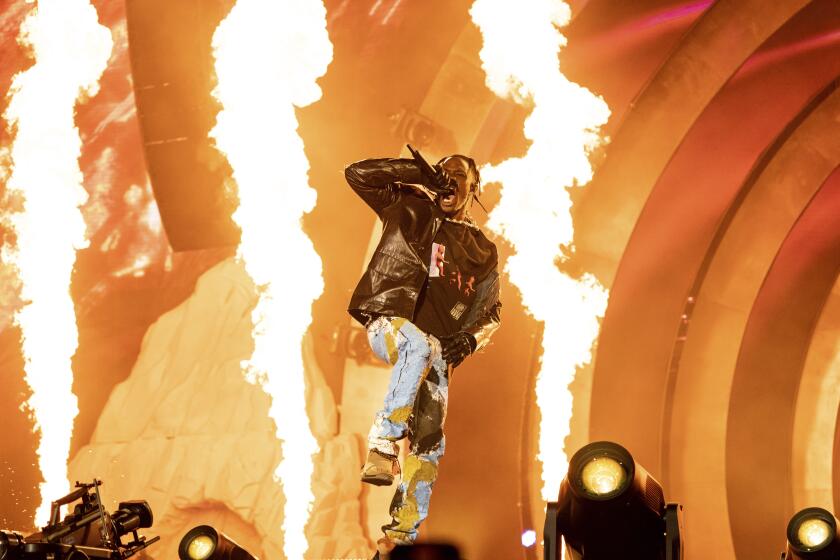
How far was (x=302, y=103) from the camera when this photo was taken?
21.6 feet

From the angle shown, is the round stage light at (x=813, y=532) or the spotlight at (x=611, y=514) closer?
the spotlight at (x=611, y=514)

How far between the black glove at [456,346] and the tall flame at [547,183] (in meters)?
3.13

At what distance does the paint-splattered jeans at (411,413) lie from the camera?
11.8 feet

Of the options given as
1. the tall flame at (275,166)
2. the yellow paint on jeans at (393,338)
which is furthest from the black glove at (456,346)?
the tall flame at (275,166)

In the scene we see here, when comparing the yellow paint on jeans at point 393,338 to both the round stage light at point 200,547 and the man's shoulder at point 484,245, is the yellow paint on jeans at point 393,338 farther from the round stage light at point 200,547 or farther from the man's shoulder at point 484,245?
the round stage light at point 200,547

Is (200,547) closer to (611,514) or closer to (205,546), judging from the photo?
(205,546)

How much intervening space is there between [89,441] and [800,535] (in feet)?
16.8

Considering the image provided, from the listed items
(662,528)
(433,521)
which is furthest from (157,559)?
(662,528)

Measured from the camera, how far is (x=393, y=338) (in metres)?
3.71

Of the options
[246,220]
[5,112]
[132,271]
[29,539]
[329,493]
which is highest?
[5,112]

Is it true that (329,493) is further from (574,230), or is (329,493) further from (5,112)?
(5,112)

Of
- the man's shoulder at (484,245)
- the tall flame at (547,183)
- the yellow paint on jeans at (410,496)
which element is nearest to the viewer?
the yellow paint on jeans at (410,496)

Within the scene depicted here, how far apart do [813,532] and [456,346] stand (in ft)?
5.28

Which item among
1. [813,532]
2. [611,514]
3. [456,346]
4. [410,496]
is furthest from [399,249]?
[813,532]
